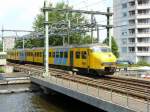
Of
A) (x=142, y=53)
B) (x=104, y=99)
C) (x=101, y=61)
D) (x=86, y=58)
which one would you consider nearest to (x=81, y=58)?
(x=86, y=58)

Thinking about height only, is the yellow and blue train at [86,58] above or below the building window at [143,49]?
below

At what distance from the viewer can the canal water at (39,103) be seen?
28.9 m

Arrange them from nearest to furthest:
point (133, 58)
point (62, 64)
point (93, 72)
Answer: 1. point (93, 72)
2. point (62, 64)
3. point (133, 58)

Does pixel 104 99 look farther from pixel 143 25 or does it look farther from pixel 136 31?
pixel 136 31

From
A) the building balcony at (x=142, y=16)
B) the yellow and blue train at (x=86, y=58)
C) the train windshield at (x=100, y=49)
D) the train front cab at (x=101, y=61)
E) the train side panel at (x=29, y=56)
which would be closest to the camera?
the train front cab at (x=101, y=61)

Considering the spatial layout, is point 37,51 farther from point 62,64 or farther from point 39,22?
point 39,22

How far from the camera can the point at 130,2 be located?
295 ft

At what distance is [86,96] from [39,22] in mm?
67283

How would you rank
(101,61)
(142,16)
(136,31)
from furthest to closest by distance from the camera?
1. (136,31)
2. (142,16)
3. (101,61)

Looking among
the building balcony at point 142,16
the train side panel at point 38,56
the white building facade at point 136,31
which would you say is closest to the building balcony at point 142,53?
the white building facade at point 136,31

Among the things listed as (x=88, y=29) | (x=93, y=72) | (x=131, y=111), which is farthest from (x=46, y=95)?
(x=131, y=111)

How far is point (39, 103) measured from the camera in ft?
105

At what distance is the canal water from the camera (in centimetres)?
2894

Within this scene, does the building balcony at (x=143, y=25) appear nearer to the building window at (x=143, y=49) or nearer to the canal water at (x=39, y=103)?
the building window at (x=143, y=49)
